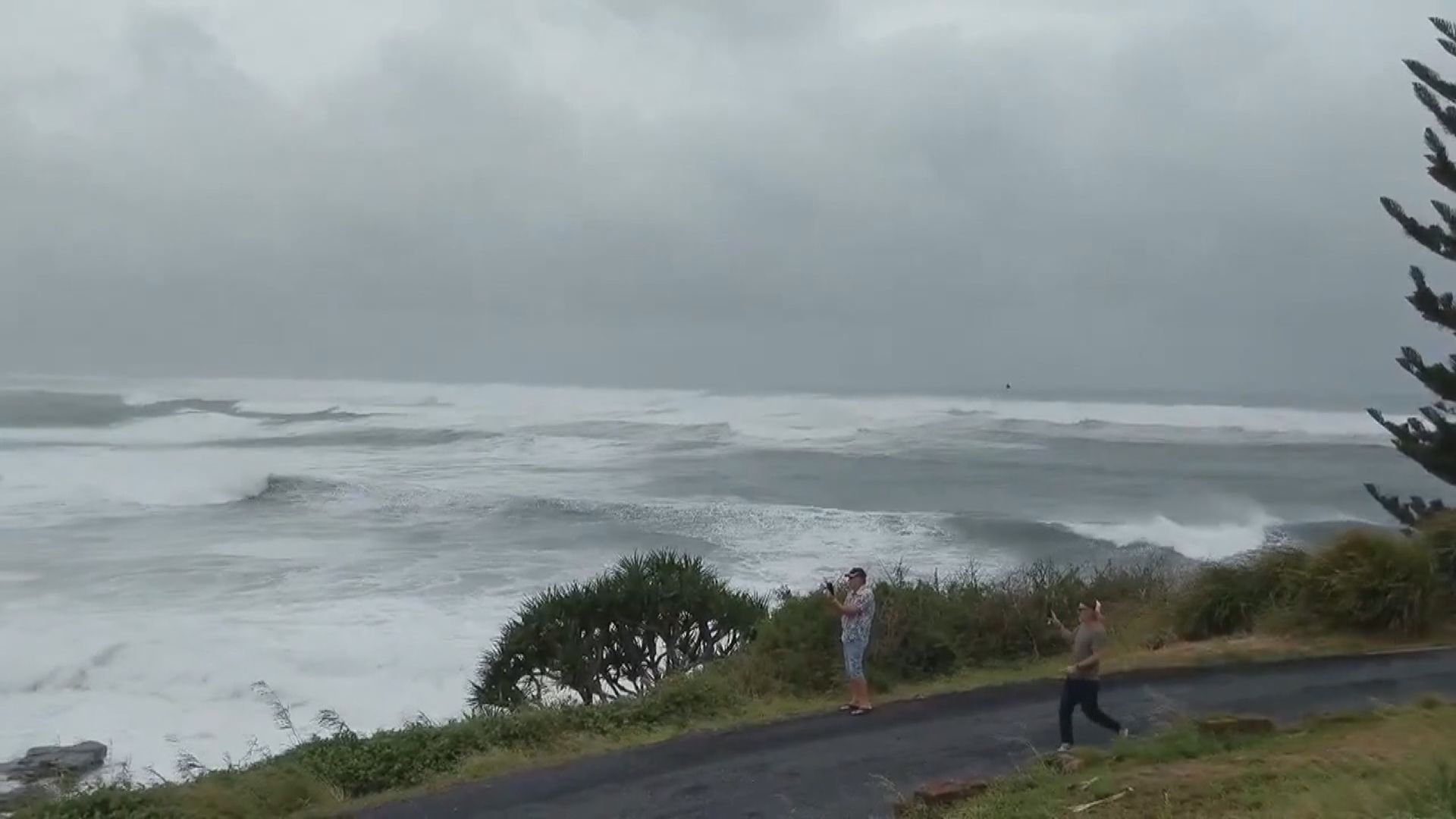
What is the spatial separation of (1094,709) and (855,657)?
2.86m

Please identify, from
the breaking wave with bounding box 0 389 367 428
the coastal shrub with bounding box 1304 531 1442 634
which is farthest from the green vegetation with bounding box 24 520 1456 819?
the breaking wave with bounding box 0 389 367 428

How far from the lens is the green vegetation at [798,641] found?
36.9ft

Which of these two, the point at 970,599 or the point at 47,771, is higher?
the point at 970,599

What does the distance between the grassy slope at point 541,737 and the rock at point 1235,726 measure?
11.5 feet

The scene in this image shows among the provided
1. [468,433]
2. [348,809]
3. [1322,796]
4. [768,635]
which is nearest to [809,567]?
[768,635]

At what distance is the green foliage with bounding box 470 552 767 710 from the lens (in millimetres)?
13680

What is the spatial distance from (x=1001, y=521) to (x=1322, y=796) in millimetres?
28189

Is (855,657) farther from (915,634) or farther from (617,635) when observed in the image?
(617,635)

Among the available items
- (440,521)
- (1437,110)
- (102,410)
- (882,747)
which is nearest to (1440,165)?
(1437,110)

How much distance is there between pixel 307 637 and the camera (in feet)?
65.8

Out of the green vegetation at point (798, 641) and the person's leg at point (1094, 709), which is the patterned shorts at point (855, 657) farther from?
the person's leg at point (1094, 709)

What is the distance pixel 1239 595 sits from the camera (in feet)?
48.2

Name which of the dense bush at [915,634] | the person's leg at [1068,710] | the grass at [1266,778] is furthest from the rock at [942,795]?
the dense bush at [915,634]

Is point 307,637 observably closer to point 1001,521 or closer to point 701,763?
point 701,763
